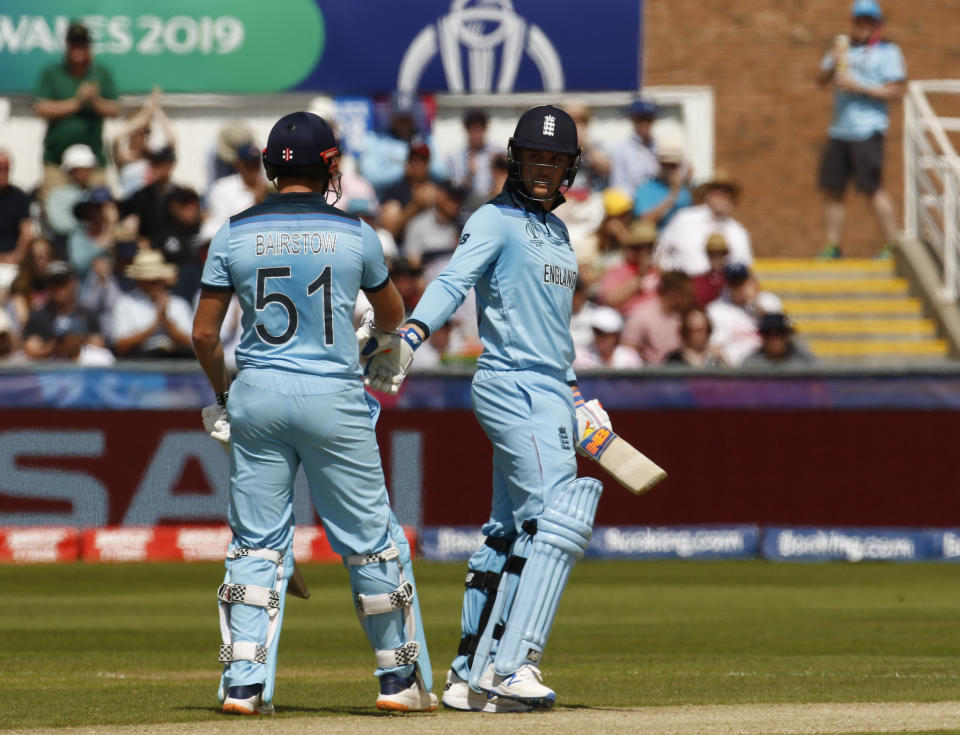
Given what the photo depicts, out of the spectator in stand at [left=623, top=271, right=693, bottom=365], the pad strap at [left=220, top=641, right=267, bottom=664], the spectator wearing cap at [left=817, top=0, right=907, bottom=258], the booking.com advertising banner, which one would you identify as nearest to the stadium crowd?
the spectator in stand at [left=623, top=271, right=693, bottom=365]

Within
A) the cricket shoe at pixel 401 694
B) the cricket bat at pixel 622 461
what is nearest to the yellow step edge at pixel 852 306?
the cricket bat at pixel 622 461

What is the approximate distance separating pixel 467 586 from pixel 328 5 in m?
13.0

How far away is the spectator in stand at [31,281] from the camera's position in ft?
A: 52.5

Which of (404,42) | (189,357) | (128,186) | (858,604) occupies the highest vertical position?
(404,42)

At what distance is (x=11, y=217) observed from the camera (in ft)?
56.6

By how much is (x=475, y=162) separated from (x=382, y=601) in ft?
38.8

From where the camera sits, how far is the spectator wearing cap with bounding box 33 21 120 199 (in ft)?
57.9

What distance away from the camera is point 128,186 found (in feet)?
58.1

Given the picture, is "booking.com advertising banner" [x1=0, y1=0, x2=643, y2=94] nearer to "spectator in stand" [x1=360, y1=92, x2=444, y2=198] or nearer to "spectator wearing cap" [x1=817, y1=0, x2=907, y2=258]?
"spectator in stand" [x1=360, y1=92, x2=444, y2=198]

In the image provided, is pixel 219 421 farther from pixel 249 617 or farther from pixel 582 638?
pixel 582 638

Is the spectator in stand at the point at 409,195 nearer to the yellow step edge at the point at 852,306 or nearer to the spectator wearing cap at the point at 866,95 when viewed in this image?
the yellow step edge at the point at 852,306

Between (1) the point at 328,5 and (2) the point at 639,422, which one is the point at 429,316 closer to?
(2) the point at 639,422

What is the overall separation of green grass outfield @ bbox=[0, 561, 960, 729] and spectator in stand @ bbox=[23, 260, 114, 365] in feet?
7.12

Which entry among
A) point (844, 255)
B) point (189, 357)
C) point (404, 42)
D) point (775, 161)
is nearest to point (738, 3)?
point (775, 161)
